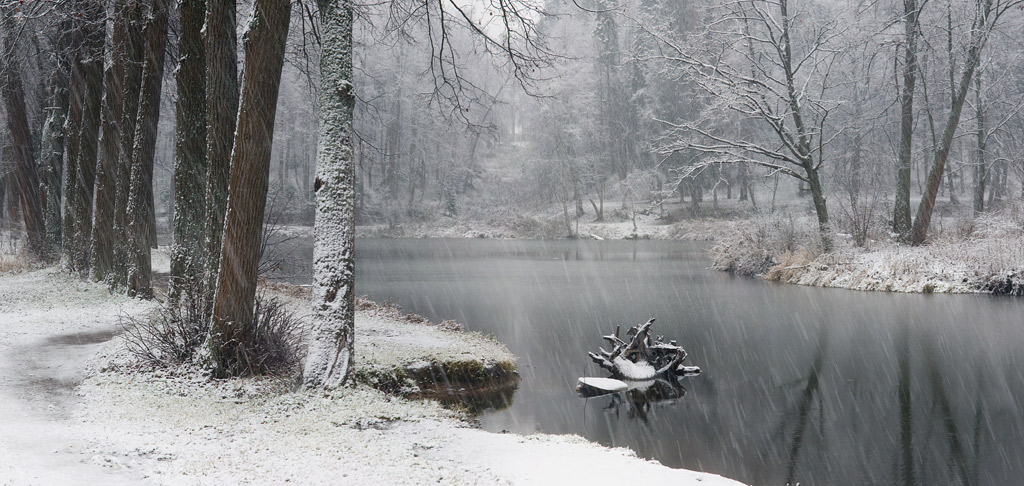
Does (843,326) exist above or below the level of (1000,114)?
below

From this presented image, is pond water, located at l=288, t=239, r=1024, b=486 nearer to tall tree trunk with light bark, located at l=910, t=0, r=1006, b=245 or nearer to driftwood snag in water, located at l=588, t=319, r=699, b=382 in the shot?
driftwood snag in water, located at l=588, t=319, r=699, b=382

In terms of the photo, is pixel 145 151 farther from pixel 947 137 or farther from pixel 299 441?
pixel 947 137

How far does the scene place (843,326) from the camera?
14891mm

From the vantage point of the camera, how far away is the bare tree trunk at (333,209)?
23.1ft

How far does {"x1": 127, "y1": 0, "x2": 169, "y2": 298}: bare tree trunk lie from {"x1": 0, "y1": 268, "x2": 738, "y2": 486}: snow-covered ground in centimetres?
415

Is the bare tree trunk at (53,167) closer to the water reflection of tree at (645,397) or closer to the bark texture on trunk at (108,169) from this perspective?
the bark texture on trunk at (108,169)

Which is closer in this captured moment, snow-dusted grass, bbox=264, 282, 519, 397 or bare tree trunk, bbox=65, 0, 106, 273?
snow-dusted grass, bbox=264, 282, 519, 397

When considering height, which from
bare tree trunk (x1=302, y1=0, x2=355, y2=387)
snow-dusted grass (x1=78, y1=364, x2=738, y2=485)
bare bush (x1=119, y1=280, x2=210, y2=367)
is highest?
bare tree trunk (x1=302, y1=0, x2=355, y2=387)

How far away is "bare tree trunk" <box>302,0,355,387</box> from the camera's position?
705 centimetres

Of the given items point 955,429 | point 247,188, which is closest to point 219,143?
point 247,188

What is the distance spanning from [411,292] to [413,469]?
15780mm

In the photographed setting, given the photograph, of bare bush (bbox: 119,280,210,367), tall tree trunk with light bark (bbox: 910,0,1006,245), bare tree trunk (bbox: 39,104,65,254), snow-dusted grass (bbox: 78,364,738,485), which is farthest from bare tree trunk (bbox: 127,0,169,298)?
tall tree trunk with light bark (bbox: 910,0,1006,245)

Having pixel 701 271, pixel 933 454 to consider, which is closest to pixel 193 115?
pixel 933 454

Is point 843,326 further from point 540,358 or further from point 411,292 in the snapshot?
point 411,292
